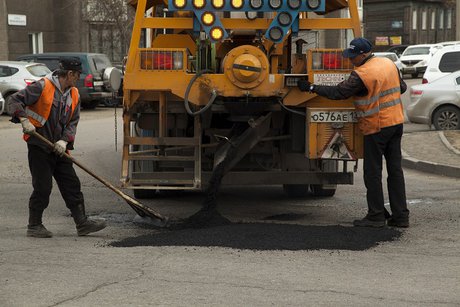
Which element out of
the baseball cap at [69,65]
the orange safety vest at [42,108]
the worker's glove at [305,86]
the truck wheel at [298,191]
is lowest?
the truck wheel at [298,191]

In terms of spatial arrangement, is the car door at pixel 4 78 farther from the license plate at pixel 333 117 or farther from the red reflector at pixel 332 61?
the license plate at pixel 333 117

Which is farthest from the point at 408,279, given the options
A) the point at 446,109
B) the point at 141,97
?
the point at 446,109

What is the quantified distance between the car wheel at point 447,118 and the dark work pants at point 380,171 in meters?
9.66

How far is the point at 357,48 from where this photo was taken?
25.7 feet

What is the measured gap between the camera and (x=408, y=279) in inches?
244

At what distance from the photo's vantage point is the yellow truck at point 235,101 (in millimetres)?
7992

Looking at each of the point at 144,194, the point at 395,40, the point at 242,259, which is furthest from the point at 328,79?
the point at 395,40

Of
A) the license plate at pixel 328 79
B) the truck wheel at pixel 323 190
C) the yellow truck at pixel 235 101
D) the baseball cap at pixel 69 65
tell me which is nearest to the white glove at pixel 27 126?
the baseball cap at pixel 69 65

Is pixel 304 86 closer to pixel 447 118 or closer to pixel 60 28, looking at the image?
pixel 447 118

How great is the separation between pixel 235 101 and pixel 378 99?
133 centimetres

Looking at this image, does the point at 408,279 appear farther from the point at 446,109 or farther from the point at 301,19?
the point at 446,109

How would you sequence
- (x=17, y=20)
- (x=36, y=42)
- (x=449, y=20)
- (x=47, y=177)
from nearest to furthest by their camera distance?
(x=47, y=177)
(x=17, y=20)
(x=36, y=42)
(x=449, y=20)

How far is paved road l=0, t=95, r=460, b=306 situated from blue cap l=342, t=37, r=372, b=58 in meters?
1.60

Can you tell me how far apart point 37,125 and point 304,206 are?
11.0ft
